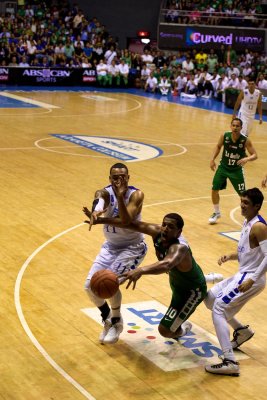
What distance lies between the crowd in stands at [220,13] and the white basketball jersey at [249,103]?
Answer: 716 inches

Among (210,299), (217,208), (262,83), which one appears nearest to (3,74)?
(262,83)

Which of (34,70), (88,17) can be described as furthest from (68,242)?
(88,17)

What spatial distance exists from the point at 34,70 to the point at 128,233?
27473mm

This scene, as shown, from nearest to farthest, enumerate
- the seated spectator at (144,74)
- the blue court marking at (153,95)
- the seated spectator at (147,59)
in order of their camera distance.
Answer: the blue court marking at (153,95), the seated spectator at (144,74), the seated spectator at (147,59)

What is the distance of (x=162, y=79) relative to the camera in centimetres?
3503

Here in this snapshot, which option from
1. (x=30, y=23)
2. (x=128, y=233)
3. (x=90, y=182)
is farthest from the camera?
(x=30, y=23)

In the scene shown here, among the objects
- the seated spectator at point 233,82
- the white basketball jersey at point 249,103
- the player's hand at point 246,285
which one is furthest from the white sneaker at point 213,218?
the seated spectator at point 233,82

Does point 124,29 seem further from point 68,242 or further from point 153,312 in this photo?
point 153,312

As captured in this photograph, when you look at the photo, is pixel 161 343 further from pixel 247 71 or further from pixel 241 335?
pixel 247 71

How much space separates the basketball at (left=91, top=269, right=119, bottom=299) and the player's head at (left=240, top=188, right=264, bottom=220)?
5.17ft

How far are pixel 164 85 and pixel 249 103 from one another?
526 inches

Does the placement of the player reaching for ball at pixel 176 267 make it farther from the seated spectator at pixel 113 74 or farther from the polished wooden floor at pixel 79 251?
the seated spectator at pixel 113 74

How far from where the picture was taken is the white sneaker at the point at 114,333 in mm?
8172

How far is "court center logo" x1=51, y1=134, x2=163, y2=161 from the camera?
64.2 ft
